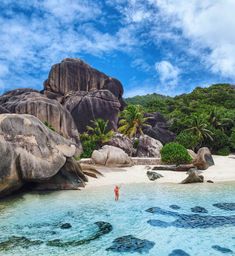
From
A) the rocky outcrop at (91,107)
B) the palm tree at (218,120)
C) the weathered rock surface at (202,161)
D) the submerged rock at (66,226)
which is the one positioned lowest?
the submerged rock at (66,226)

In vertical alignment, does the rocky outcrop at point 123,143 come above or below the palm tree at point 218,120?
below

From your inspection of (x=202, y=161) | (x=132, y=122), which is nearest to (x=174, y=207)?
(x=202, y=161)

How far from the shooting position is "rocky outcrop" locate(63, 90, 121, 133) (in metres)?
52.3

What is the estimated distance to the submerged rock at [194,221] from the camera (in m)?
14.5

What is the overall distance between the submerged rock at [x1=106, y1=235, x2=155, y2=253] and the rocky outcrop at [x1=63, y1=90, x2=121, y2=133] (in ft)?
132

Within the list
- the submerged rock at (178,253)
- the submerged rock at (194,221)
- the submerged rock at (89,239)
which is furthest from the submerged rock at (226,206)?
the submerged rock at (89,239)

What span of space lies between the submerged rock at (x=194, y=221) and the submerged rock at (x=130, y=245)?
2.24m

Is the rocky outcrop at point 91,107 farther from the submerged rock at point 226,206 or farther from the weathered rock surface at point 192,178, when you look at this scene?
the submerged rock at point 226,206

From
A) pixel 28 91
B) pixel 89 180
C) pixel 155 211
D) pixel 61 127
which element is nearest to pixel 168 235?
pixel 155 211

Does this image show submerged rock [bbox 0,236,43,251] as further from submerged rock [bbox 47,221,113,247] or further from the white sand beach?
the white sand beach

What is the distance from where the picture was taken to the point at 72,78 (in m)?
57.2

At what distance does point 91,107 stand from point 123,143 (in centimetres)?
1137

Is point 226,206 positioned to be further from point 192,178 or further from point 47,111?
point 47,111

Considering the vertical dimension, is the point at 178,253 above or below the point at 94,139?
below
